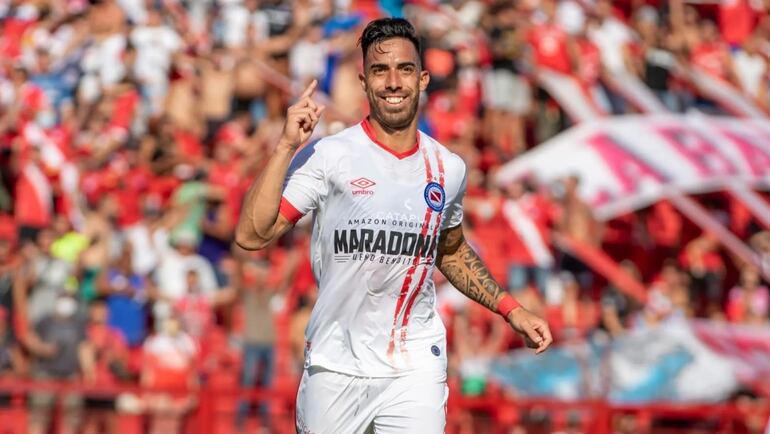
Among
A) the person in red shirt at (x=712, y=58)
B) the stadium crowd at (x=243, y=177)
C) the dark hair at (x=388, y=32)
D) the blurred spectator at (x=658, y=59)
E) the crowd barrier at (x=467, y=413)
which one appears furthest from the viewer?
the person in red shirt at (x=712, y=58)

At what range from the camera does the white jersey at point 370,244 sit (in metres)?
5.94

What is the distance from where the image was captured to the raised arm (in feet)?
18.3

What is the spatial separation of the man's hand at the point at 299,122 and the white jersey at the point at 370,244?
1.11ft

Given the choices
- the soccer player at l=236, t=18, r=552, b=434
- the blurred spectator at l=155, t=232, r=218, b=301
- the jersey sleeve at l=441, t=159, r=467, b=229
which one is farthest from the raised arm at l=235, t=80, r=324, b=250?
the blurred spectator at l=155, t=232, r=218, b=301

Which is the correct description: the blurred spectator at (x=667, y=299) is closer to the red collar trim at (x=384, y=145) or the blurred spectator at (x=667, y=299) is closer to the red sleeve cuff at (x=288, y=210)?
the red collar trim at (x=384, y=145)

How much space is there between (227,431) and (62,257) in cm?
322

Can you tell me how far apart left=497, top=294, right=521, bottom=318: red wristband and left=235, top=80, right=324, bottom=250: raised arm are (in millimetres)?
1100

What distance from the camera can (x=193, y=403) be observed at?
1174 cm

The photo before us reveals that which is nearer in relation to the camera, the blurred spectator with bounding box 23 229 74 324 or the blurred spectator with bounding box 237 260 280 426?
the blurred spectator with bounding box 23 229 74 324

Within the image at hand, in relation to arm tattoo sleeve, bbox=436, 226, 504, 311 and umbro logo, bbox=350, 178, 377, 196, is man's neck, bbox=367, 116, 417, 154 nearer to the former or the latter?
umbro logo, bbox=350, 178, 377, 196

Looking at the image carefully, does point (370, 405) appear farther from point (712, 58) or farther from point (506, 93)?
point (712, 58)

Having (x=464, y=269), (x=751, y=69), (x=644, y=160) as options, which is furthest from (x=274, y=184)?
(x=751, y=69)

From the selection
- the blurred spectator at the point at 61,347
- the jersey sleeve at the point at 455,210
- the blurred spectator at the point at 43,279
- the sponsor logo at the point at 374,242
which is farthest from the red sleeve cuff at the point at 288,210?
Result: the blurred spectator at the point at 43,279

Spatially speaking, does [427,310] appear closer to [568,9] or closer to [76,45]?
[76,45]
